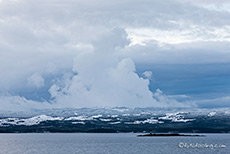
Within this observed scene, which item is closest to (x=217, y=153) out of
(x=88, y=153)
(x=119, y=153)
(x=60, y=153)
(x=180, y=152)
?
(x=180, y=152)

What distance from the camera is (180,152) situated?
552 feet

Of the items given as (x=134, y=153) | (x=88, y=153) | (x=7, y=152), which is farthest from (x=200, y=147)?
(x=7, y=152)

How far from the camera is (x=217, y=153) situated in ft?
538

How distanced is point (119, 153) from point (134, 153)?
5963mm

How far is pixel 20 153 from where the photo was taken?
547ft

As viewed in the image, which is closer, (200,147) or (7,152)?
(7,152)

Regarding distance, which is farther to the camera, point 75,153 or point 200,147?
point 200,147

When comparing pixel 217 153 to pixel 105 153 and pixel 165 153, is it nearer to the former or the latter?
pixel 165 153

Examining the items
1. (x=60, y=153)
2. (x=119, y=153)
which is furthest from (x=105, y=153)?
(x=60, y=153)

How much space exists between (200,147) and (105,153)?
53.1 metres

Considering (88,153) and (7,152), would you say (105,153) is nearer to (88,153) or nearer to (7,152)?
(88,153)

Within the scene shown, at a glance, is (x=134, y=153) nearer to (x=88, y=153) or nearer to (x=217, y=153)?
(x=88, y=153)

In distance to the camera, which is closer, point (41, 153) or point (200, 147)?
point (41, 153)

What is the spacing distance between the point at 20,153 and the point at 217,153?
76269 mm
